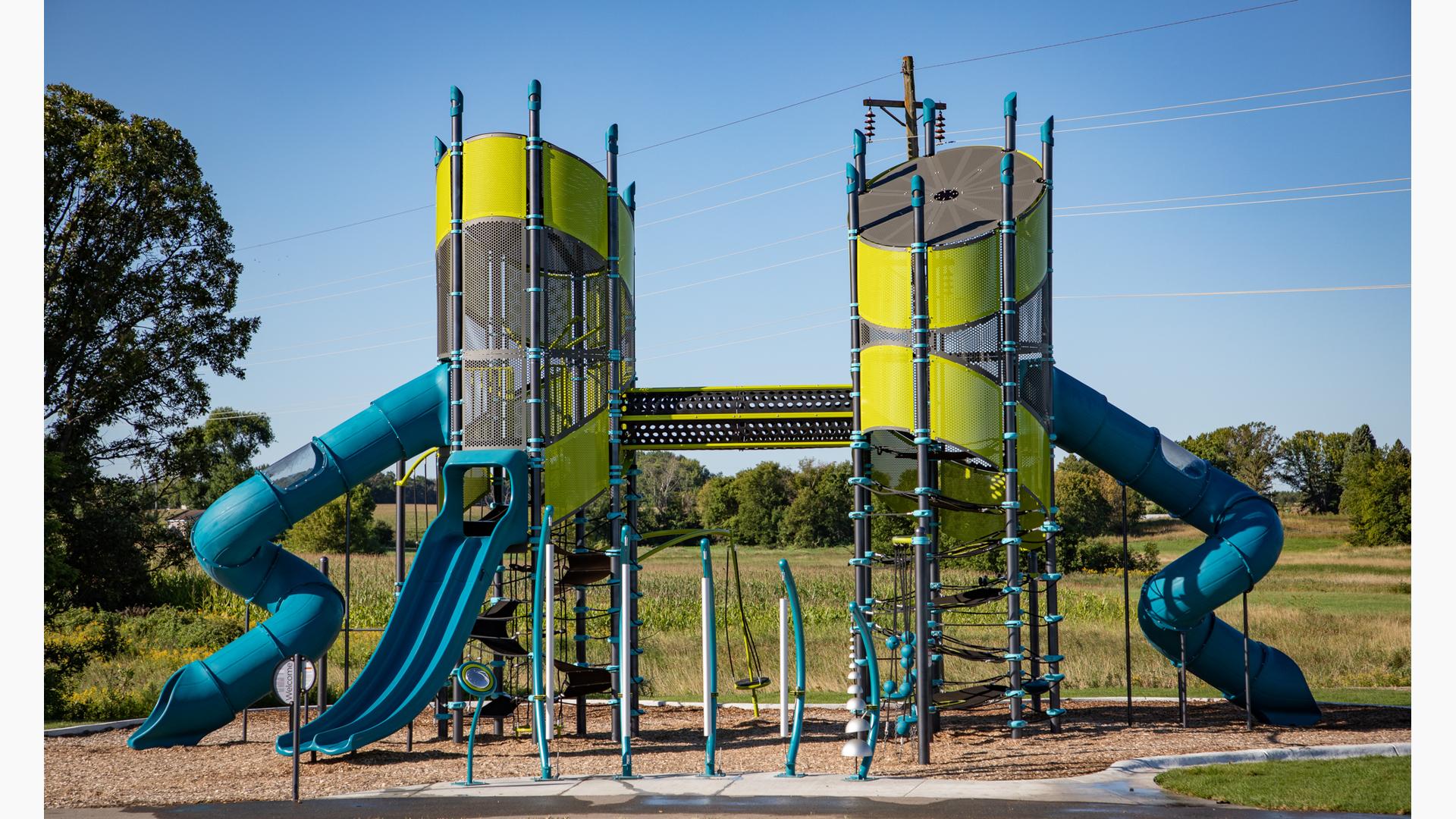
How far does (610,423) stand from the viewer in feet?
56.9

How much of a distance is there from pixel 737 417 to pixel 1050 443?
13.8 ft

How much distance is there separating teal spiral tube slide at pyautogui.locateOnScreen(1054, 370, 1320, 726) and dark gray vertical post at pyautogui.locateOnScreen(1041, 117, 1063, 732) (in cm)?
29

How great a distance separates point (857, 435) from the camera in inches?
638

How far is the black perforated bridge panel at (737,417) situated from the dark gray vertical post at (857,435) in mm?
374

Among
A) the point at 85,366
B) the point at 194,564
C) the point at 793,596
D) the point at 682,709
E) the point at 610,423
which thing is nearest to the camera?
the point at 793,596

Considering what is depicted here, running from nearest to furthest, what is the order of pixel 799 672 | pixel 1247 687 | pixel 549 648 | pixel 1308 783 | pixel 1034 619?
pixel 1308 783, pixel 799 672, pixel 549 648, pixel 1247 687, pixel 1034 619

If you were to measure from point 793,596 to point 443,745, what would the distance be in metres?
5.97

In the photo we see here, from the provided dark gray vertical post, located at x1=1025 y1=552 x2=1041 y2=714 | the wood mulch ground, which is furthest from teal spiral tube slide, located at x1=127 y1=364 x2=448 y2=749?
dark gray vertical post, located at x1=1025 y1=552 x2=1041 y2=714

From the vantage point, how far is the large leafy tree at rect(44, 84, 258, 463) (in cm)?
2731

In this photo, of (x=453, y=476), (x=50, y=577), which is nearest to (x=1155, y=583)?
(x=453, y=476)

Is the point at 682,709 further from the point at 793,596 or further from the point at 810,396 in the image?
the point at 793,596

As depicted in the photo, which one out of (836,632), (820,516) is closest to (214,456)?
(836,632)

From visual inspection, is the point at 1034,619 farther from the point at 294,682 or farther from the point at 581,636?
the point at 294,682

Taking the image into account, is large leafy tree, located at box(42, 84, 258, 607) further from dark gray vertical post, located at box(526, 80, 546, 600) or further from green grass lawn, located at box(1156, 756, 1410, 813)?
green grass lawn, located at box(1156, 756, 1410, 813)
